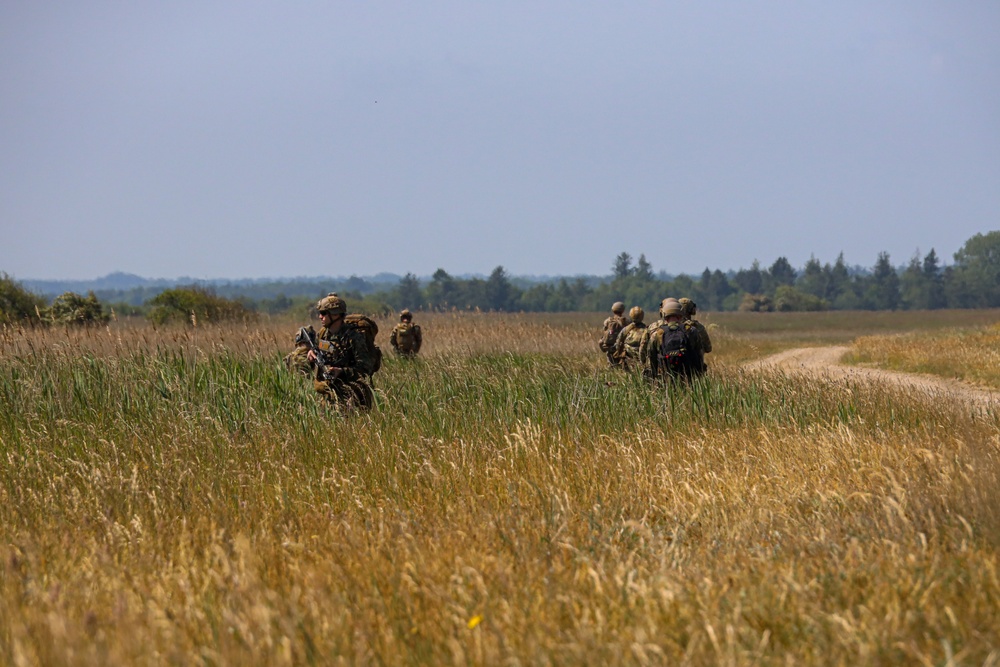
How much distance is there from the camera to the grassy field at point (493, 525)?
3307 millimetres

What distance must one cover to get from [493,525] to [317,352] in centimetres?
386

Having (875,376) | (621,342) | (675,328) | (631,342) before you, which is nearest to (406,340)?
(621,342)

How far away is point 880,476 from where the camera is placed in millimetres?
5277

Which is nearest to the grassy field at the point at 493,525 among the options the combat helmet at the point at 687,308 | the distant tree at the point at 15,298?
the combat helmet at the point at 687,308

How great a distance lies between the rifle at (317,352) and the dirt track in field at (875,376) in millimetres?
5088

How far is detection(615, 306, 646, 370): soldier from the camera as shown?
1146cm

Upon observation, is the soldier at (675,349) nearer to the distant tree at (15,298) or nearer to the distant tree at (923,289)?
the distant tree at (15,298)

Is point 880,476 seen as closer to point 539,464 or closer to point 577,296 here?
point 539,464

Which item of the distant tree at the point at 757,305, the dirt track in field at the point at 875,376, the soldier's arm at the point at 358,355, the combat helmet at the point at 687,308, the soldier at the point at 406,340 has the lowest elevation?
the distant tree at the point at 757,305

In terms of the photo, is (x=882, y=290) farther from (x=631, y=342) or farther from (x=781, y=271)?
(x=631, y=342)

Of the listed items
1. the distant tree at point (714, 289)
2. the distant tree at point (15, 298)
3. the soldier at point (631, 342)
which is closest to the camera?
the soldier at point (631, 342)

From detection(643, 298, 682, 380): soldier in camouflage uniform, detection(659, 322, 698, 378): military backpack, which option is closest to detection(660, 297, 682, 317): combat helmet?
detection(643, 298, 682, 380): soldier in camouflage uniform

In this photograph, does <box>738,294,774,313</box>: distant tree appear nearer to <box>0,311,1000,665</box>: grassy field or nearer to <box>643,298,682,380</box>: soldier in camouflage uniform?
<box>643,298,682,380</box>: soldier in camouflage uniform

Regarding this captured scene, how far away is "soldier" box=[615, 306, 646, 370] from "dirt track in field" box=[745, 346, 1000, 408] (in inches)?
64.9
